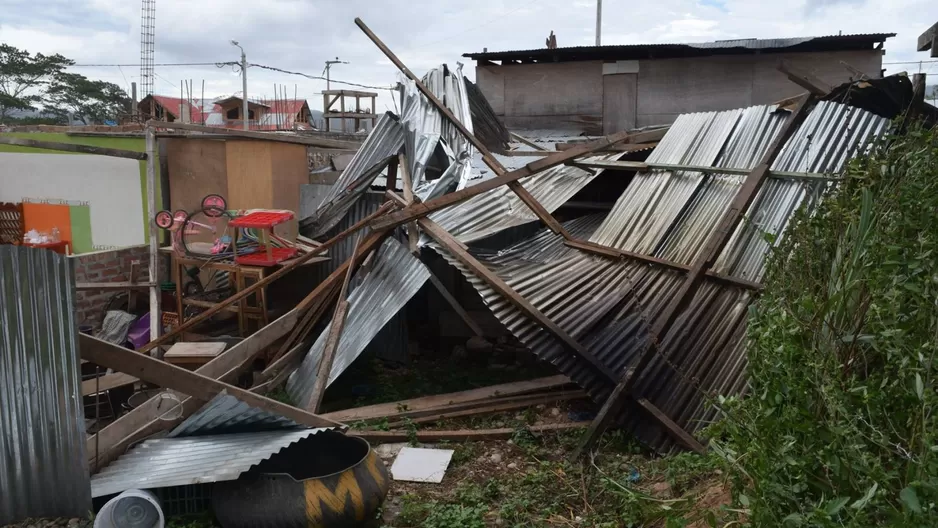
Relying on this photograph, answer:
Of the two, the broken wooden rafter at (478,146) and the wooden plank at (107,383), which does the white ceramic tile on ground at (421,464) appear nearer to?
the broken wooden rafter at (478,146)

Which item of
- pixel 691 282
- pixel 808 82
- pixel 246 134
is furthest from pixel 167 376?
pixel 246 134

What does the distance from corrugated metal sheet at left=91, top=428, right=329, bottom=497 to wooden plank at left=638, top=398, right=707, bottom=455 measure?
100 inches

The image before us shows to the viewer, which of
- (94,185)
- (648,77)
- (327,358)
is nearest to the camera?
(327,358)

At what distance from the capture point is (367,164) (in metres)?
10.0

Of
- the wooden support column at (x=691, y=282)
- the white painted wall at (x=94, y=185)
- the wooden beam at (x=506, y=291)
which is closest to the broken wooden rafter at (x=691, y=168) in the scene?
the wooden support column at (x=691, y=282)

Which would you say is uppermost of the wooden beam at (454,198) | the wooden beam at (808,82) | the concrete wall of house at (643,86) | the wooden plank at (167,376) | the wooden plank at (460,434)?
the concrete wall of house at (643,86)

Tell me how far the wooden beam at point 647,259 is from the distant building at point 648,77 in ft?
25.7

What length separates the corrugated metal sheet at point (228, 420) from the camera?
507 centimetres

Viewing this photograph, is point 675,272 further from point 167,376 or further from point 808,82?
point 167,376

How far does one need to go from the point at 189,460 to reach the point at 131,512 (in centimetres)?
54

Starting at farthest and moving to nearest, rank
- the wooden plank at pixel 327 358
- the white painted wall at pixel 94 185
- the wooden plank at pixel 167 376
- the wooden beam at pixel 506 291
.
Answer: the white painted wall at pixel 94 185
the wooden plank at pixel 327 358
the wooden beam at pixel 506 291
the wooden plank at pixel 167 376

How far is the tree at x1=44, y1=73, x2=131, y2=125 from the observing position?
31406 mm

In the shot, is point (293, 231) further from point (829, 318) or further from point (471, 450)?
point (829, 318)

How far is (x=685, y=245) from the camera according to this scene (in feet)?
21.3
